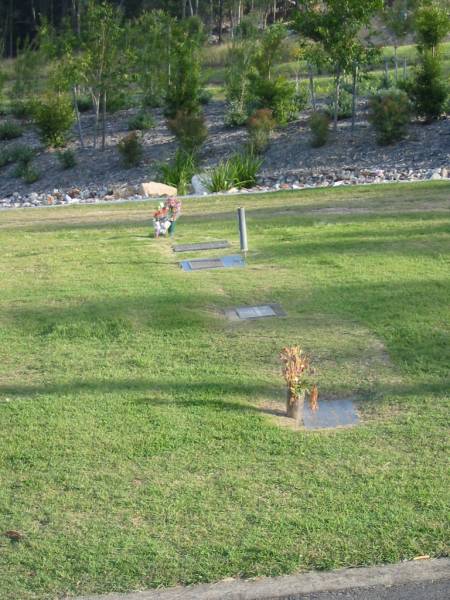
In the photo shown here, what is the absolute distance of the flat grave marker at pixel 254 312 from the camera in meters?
8.50

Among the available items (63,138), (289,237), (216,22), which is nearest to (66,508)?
(289,237)

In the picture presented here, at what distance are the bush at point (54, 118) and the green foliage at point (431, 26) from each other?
38.8 ft

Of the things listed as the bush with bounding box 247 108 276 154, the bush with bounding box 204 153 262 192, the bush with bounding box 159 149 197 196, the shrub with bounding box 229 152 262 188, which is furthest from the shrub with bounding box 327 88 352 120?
the shrub with bounding box 229 152 262 188

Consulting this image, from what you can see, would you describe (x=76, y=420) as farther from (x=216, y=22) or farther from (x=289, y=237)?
(x=216, y=22)

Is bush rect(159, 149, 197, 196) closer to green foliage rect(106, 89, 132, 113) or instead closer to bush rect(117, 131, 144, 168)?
bush rect(117, 131, 144, 168)

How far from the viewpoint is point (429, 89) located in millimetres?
26344

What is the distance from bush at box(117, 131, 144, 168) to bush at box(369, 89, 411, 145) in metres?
7.05

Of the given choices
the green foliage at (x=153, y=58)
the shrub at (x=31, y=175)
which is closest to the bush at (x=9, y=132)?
the green foliage at (x=153, y=58)

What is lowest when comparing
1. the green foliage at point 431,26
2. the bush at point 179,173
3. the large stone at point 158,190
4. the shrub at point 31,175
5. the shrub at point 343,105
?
the shrub at point 31,175

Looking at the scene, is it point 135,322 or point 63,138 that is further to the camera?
point 63,138

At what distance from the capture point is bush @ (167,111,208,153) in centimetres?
2797

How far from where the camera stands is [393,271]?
1008cm

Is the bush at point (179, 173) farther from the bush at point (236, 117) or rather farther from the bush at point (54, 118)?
the bush at point (54, 118)

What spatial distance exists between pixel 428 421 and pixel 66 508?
237 centimetres
